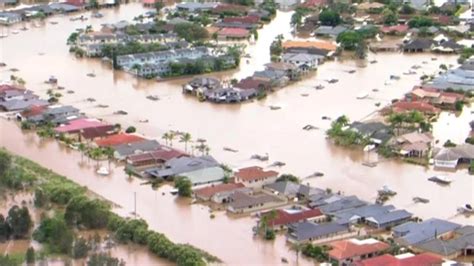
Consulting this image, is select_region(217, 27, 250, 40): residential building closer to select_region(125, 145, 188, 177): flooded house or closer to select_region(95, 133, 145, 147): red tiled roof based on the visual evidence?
select_region(95, 133, 145, 147): red tiled roof

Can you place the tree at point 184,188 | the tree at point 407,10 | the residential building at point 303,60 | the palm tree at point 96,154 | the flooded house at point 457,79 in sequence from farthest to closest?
1. the tree at point 407,10
2. the residential building at point 303,60
3. the flooded house at point 457,79
4. the palm tree at point 96,154
5. the tree at point 184,188

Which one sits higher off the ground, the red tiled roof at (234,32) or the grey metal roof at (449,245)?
the grey metal roof at (449,245)

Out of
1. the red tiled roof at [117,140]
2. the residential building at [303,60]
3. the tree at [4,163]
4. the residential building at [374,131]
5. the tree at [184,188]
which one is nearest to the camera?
the tree at [184,188]

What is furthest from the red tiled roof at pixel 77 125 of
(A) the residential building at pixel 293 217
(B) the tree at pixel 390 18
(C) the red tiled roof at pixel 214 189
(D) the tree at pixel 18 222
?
(B) the tree at pixel 390 18

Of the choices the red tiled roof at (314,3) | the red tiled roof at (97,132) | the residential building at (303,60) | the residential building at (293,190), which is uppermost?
the residential building at (293,190)

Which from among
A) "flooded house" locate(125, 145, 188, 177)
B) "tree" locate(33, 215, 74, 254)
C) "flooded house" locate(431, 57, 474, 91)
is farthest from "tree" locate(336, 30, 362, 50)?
"tree" locate(33, 215, 74, 254)

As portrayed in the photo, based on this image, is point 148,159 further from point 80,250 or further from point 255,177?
point 80,250

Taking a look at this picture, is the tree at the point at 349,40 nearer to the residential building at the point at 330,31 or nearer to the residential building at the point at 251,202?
the residential building at the point at 330,31
